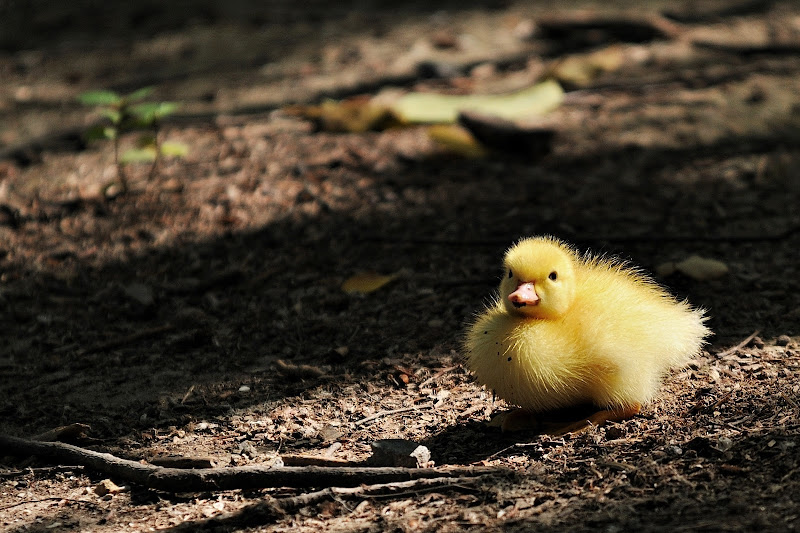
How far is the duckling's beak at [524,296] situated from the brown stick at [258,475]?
54cm

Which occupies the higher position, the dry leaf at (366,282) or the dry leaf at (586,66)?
the dry leaf at (586,66)

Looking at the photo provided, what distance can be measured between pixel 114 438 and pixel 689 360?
213 centimetres

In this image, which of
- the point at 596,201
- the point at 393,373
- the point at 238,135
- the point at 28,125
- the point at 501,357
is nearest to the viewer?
the point at 501,357

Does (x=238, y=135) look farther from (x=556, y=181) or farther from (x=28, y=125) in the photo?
(x=556, y=181)

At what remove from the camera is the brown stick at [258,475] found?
9.56 feet

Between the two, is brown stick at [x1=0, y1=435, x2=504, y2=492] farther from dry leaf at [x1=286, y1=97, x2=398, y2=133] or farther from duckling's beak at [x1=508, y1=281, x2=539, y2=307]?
dry leaf at [x1=286, y1=97, x2=398, y2=133]

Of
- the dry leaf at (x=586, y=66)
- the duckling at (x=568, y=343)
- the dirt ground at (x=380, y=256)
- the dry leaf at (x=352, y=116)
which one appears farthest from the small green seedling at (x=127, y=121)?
the dry leaf at (x=586, y=66)

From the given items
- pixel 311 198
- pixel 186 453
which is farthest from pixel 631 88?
pixel 186 453

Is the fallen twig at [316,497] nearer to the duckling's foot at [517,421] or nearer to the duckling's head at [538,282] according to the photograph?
the duckling's foot at [517,421]

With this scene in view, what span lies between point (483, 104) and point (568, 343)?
3.59m

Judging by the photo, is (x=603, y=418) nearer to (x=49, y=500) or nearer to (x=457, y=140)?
(x=49, y=500)

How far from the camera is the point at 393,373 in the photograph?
3.80m

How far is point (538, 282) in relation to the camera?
122 inches

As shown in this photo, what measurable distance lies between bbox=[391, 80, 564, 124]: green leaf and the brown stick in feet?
12.1
